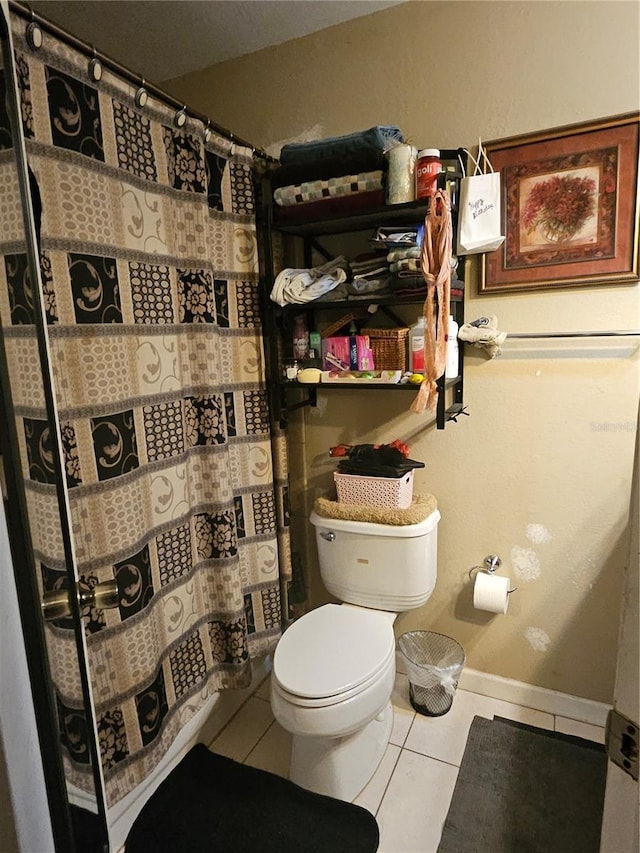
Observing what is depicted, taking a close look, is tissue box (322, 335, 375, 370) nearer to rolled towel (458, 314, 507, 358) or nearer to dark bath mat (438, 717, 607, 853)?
rolled towel (458, 314, 507, 358)

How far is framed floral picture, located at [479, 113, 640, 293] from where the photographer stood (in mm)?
1416

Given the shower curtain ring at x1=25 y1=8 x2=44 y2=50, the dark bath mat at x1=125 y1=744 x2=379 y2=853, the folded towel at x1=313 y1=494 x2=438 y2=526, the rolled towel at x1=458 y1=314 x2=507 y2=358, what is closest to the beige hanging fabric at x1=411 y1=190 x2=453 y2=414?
the rolled towel at x1=458 y1=314 x2=507 y2=358

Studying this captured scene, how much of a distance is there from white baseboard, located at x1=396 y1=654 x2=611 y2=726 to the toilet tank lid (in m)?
0.67

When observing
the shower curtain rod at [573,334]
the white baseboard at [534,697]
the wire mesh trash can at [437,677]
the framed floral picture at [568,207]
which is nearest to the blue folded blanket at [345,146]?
the framed floral picture at [568,207]

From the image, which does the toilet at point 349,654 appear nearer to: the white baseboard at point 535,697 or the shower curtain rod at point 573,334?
the white baseboard at point 535,697

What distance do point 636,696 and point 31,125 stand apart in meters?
1.45

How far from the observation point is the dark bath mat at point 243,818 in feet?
4.51

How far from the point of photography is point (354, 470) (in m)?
1.76

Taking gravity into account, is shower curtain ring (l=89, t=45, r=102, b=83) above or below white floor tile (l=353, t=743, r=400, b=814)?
above

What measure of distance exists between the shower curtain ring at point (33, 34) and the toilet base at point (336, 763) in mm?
1881

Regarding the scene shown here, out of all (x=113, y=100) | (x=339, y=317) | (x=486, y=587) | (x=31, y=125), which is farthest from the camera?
(x=339, y=317)

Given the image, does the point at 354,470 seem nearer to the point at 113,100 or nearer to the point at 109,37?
the point at 113,100

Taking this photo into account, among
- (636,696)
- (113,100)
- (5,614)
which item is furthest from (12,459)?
(113,100)

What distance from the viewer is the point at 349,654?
1.49 m
